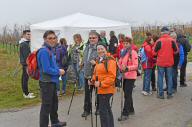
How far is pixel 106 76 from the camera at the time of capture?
21.2 feet

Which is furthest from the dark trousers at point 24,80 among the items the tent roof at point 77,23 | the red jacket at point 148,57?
the tent roof at point 77,23

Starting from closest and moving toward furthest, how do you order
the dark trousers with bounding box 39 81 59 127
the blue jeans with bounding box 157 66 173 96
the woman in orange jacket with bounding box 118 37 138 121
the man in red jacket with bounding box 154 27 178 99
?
1. the dark trousers with bounding box 39 81 59 127
2. the woman in orange jacket with bounding box 118 37 138 121
3. the man in red jacket with bounding box 154 27 178 99
4. the blue jeans with bounding box 157 66 173 96

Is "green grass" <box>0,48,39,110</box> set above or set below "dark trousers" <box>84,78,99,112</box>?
below

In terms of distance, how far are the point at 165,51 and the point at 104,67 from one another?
347cm

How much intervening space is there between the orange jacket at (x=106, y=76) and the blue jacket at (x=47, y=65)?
77 cm

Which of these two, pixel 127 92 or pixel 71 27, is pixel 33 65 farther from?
pixel 71 27

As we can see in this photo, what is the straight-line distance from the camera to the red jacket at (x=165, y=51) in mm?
9477

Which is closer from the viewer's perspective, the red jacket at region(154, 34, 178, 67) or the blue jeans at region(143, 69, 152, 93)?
the red jacket at region(154, 34, 178, 67)

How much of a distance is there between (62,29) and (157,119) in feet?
28.0

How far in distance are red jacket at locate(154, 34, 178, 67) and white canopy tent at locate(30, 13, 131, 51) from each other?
6.37 metres

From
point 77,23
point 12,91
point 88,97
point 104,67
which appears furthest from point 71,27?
point 104,67

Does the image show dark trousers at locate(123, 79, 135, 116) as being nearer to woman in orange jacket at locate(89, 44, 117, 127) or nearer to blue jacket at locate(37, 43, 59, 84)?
woman in orange jacket at locate(89, 44, 117, 127)

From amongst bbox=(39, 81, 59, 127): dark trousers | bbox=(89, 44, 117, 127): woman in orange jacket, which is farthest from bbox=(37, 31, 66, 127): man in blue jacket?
bbox=(89, 44, 117, 127): woman in orange jacket

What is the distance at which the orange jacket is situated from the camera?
6.43m
